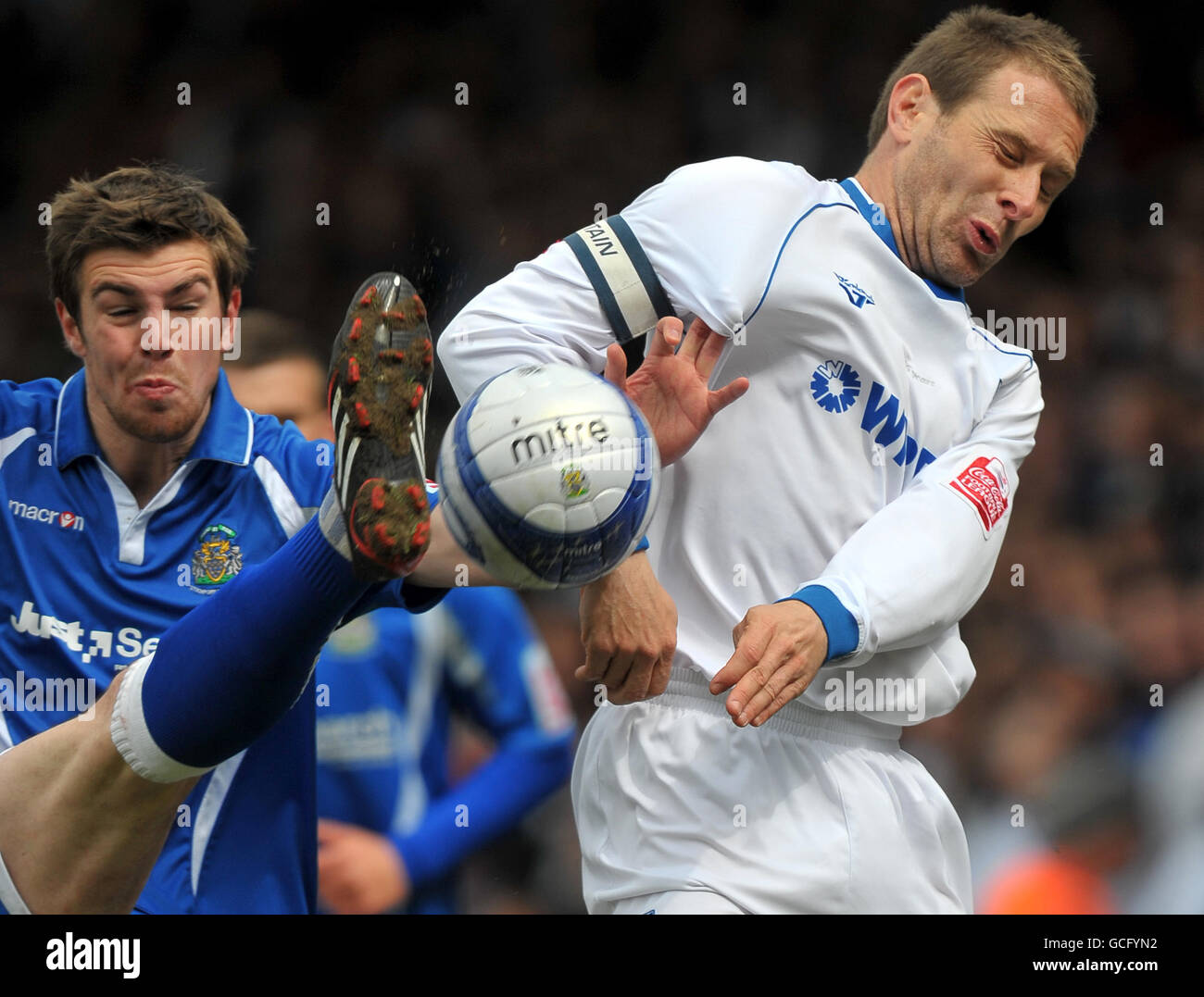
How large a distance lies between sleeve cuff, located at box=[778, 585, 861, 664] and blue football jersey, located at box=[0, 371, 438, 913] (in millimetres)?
948

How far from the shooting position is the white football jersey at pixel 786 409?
91.1 inches

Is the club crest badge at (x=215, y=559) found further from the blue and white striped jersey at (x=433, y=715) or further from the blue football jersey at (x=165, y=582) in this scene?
the blue and white striped jersey at (x=433, y=715)

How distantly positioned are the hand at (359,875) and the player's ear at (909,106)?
5.50 ft

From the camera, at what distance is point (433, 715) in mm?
3385

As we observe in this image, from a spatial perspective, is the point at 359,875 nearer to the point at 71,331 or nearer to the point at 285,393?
the point at 71,331

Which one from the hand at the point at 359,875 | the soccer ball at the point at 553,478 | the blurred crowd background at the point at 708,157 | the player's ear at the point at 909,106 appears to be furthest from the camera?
the blurred crowd background at the point at 708,157

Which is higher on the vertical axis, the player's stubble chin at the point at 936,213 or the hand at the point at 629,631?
the player's stubble chin at the point at 936,213

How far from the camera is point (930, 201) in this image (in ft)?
8.45

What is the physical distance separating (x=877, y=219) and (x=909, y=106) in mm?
253

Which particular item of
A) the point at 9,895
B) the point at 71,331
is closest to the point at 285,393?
the point at 71,331

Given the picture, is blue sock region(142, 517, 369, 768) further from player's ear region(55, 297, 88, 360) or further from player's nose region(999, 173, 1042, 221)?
player's nose region(999, 173, 1042, 221)

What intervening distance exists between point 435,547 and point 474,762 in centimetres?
171

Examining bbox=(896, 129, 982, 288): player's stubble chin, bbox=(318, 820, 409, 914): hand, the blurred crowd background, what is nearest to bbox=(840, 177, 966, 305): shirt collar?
Result: bbox=(896, 129, 982, 288): player's stubble chin

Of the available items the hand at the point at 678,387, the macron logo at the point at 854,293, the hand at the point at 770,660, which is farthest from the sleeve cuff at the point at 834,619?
the macron logo at the point at 854,293
